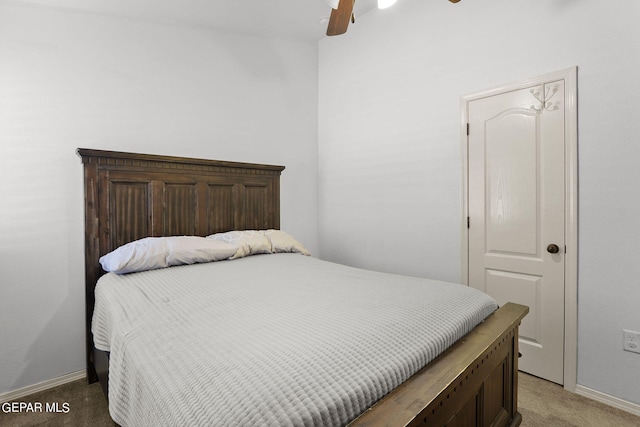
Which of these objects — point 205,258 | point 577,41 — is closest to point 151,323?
point 205,258

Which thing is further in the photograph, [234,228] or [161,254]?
[234,228]

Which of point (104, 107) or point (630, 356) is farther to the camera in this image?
point (104, 107)

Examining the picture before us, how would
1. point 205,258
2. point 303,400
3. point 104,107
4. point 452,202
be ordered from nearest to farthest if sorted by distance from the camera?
point 303,400 → point 205,258 → point 104,107 → point 452,202

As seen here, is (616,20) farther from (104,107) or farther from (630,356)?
(104,107)

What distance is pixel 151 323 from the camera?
1.11 meters

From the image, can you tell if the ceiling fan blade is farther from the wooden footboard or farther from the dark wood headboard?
the wooden footboard

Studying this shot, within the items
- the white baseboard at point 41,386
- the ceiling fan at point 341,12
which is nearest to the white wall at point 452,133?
the ceiling fan at point 341,12

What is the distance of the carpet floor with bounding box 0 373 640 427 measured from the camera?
1722 millimetres

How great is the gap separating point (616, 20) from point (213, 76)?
274 cm

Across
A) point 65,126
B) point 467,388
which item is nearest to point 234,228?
point 65,126

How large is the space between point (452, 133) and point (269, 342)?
7.25 ft

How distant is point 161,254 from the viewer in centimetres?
196

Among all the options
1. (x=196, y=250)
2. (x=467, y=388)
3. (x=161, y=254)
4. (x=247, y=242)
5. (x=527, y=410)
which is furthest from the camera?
(x=247, y=242)

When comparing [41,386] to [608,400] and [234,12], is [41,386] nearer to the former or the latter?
[234,12]
